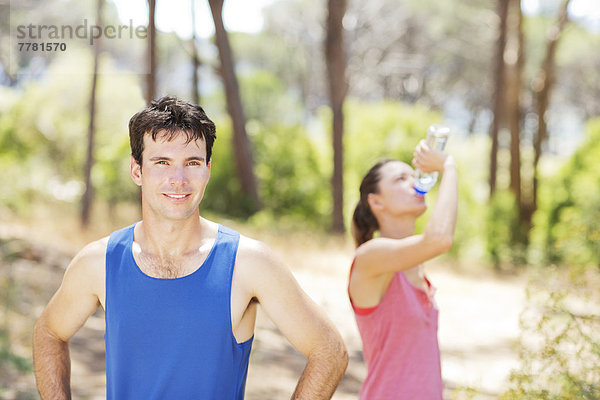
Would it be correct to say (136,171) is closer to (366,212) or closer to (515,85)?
(366,212)

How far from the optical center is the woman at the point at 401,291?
7.66 feet

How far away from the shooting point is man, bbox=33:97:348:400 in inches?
69.6

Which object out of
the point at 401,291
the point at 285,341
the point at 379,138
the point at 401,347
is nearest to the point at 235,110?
the point at 379,138

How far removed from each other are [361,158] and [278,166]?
80.3 inches

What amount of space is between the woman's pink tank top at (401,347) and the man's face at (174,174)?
988mm

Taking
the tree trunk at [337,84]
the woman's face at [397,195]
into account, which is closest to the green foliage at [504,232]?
the tree trunk at [337,84]

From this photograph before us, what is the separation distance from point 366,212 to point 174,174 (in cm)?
119

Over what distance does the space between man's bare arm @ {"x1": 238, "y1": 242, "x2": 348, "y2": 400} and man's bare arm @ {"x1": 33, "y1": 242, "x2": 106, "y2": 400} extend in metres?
0.41

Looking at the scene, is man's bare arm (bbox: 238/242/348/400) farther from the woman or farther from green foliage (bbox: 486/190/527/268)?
green foliage (bbox: 486/190/527/268)

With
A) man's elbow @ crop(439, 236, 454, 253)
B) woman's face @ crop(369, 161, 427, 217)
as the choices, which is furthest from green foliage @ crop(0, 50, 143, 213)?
man's elbow @ crop(439, 236, 454, 253)

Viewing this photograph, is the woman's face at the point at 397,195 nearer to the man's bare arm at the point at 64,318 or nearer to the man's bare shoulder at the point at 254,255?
the man's bare shoulder at the point at 254,255

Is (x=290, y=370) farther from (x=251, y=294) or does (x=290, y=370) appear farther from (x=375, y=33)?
(x=375, y=33)

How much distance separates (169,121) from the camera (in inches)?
71.6

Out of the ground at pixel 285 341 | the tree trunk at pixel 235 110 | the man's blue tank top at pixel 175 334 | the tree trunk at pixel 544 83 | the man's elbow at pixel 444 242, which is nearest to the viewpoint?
the man's blue tank top at pixel 175 334
